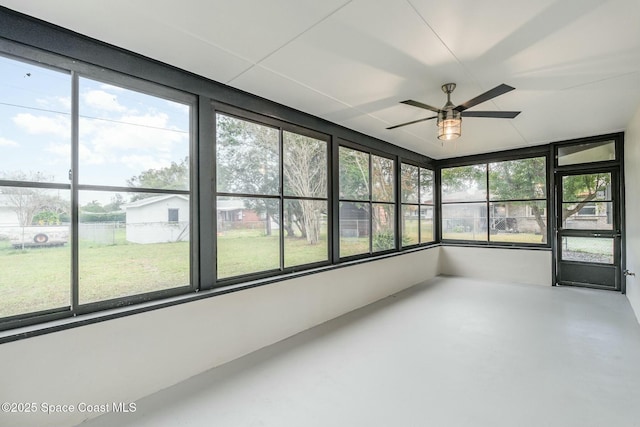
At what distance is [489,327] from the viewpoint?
11.7 ft

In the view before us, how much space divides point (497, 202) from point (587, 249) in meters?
1.69

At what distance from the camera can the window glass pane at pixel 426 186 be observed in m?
Result: 6.60

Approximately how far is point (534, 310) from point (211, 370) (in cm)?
437

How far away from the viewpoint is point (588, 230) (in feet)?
17.3

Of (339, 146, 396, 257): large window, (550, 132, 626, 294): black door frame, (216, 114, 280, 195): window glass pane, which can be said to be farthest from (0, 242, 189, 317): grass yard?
(550, 132, 626, 294): black door frame

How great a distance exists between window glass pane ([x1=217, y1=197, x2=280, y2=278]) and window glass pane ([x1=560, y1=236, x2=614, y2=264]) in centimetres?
561

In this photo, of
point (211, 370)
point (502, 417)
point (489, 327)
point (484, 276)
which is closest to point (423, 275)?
point (484, 276)

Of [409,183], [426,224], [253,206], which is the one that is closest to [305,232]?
[253,206]

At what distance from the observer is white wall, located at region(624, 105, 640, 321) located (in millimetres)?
3709

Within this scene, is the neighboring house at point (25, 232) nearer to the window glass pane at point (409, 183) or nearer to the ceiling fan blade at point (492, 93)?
the ceiling fan blade at point (492, 93)

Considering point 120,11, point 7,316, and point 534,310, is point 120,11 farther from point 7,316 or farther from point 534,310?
point 534,310

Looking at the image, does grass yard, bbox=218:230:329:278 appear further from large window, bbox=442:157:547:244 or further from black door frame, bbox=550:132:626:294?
black door frame, bbox=550:132:626:294

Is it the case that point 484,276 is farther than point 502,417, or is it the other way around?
point 484,276

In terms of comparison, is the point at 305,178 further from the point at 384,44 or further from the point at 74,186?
the point at 74,186
